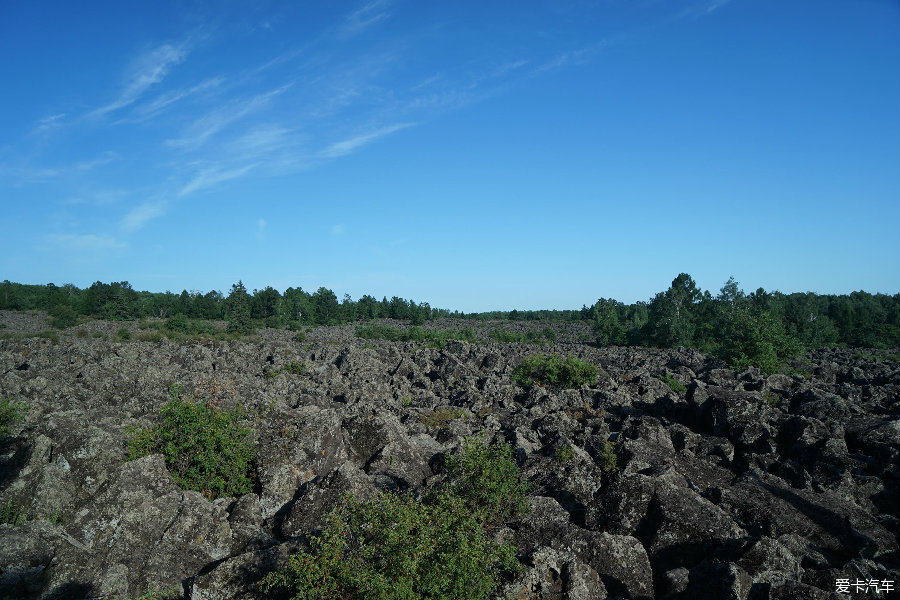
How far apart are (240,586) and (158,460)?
5.15m

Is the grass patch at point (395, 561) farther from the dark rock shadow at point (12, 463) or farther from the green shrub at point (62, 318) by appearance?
the green shrub at point (62, 318)

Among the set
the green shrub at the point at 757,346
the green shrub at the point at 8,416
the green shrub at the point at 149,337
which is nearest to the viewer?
the green shrub at the point at 8,416

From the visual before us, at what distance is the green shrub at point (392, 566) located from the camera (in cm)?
649

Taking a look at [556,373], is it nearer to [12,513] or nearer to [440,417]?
[440,417]


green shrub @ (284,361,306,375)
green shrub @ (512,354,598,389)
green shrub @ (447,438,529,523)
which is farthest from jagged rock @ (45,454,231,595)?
green shrub @ (512,354,598,389)

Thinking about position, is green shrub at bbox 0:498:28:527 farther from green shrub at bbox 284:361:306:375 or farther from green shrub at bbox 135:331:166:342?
green shrub at bbox 135:331:166:342

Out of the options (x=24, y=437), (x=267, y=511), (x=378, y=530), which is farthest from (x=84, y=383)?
(x=378, y=530)

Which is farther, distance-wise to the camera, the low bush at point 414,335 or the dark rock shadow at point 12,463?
the low bush at point 414,335

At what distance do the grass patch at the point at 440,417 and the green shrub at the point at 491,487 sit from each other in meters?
10.5

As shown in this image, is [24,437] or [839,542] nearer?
[839,542]

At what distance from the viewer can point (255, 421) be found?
15.4 m

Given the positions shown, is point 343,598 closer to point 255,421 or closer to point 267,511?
point 267,511

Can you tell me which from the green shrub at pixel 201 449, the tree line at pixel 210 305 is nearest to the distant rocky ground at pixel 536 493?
the green shrub at pixel 201 449

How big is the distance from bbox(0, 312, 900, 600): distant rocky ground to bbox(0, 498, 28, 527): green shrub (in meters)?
0.08
